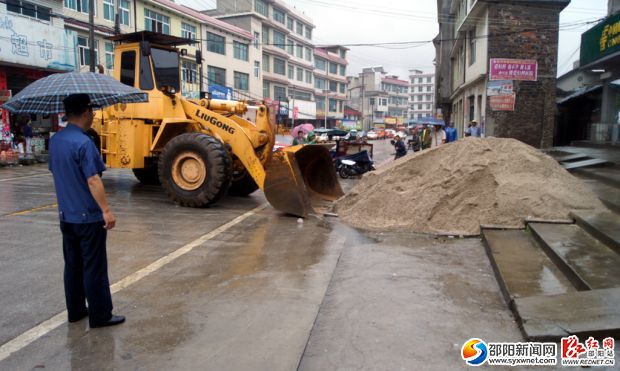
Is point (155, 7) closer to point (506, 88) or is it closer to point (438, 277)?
point (506, 88)

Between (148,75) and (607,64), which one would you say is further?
(607,64)

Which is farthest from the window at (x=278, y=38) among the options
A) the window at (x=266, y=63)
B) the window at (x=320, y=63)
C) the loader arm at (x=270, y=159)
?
the loader arm at (x=270, y=159)

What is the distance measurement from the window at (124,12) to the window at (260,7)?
2109 cm

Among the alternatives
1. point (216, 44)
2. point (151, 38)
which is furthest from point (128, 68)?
point (216, 44)

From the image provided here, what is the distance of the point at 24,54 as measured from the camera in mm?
20406

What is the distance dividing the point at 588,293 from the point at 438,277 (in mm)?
1577

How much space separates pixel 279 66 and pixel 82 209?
52.4 metres

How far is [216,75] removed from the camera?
A: 4016 centimetres

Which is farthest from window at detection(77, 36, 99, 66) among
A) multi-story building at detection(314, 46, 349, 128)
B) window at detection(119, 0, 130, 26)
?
multi-story building at detection(314, 46, 349, 128)

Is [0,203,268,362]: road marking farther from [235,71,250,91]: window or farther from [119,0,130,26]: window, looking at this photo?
[235,71,250,91]: window

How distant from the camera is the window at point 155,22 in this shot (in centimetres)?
3133

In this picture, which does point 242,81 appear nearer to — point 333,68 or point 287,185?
point 333,68

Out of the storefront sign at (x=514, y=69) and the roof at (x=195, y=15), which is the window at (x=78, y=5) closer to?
the roof at (x=195, y=15)

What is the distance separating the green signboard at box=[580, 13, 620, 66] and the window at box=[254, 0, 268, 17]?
3819cm
